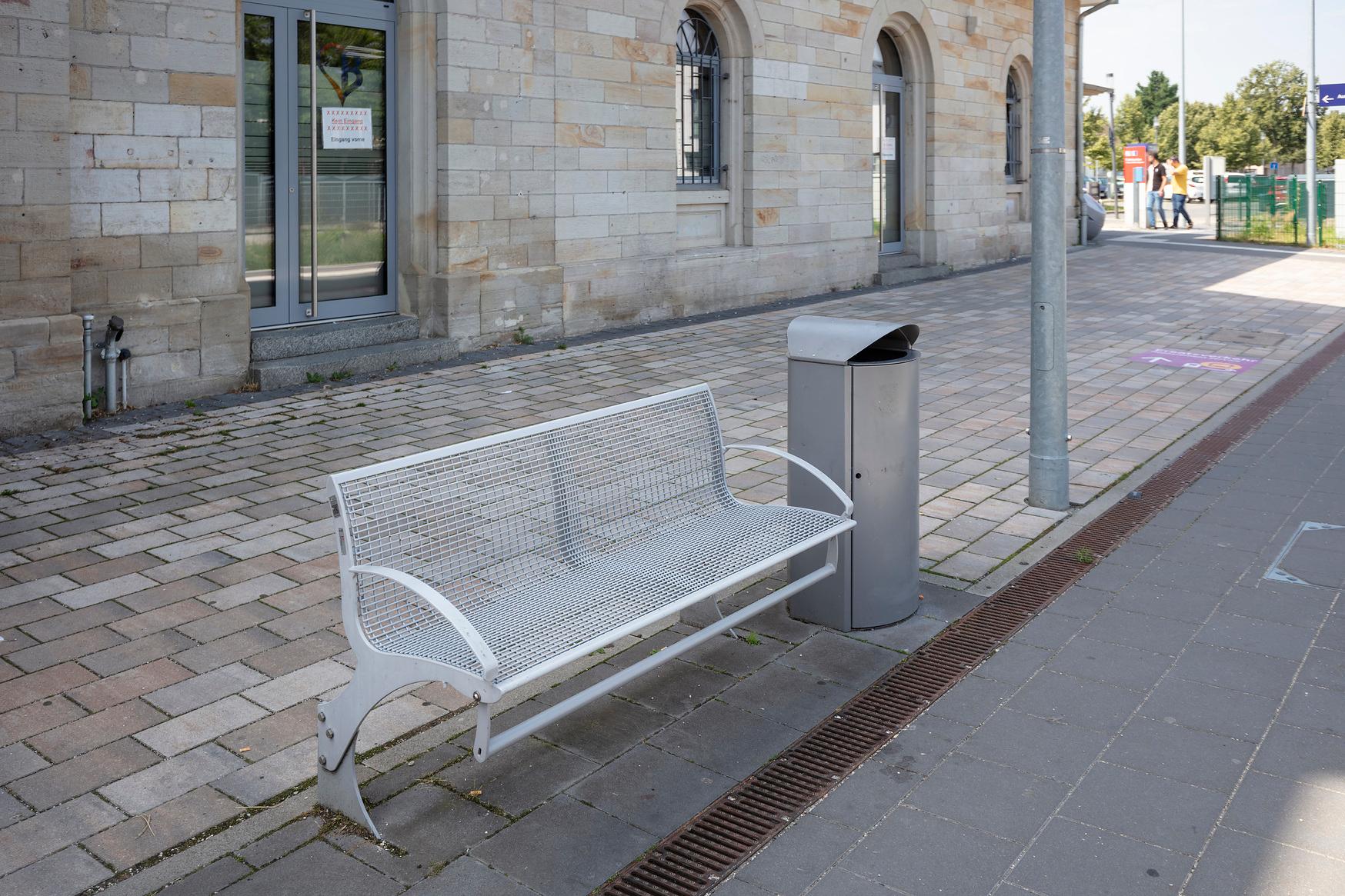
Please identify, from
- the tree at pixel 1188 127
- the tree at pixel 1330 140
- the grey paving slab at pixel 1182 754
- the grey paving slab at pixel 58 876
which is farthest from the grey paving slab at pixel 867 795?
the tree at pixel 1188 127

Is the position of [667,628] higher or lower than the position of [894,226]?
lower

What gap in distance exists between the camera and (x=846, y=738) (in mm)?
4234

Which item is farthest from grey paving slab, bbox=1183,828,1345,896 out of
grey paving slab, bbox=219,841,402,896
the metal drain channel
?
grey paving slab, bbox=219,841,402,896

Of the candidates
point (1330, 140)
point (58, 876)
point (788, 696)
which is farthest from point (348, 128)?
point (1330, 140)

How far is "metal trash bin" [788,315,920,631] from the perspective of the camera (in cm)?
514

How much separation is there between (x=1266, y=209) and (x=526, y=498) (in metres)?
28.2

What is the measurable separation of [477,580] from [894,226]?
54.4 feet

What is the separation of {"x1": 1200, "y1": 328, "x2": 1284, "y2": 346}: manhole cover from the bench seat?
378 inches

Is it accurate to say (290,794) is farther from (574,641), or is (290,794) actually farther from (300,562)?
(300,562)

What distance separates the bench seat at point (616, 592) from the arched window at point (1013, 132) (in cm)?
1960

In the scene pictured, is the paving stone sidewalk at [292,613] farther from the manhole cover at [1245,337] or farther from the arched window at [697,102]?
the arched window at [697,102]

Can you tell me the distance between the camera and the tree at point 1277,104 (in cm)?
6825

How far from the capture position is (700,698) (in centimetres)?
452

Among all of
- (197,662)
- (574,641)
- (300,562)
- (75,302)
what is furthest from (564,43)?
(574,641)
